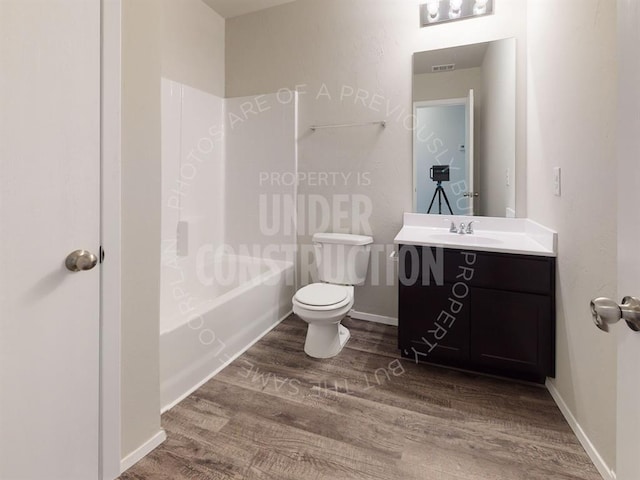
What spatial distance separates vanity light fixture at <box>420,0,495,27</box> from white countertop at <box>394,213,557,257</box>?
55.5 inches

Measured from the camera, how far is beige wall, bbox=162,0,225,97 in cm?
262

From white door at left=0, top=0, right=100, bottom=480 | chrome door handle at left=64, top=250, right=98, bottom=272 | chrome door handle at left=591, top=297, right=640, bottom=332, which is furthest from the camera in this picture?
chrome door handle at left=64, top=250, right=98, bottom=272

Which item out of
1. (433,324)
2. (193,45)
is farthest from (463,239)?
(193,45)

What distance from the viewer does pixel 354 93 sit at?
2.77m

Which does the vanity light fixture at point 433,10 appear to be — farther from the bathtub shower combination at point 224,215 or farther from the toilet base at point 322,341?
the toilet base at point 322,341

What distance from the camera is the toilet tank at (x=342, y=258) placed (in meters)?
2.66

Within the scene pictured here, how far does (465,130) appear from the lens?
2479mm

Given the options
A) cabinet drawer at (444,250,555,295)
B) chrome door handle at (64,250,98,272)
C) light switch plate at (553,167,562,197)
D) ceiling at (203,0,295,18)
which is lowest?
cabinet drawer at (444,250,555,295)

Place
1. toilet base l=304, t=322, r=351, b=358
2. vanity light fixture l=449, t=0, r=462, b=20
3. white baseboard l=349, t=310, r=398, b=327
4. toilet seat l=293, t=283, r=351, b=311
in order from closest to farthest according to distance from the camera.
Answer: toilet seat l=293, t=283, r=351, b=311, toilet base l=304, t=322, r=351, b=358, vanity light fixture l=449, t=0, r=462, b=20, white baseboard l=349, t=310, r=398, b=327

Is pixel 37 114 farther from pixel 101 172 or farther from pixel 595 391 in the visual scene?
pixel 595 391

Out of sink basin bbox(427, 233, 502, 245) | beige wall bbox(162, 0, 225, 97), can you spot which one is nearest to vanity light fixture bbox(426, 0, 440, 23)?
sink basin bbox(427, 233, 502, 245)

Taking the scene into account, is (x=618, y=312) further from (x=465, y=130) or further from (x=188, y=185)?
(x=188, y=185)

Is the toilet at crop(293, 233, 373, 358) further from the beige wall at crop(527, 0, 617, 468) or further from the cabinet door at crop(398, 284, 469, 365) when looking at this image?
the beige wall at crop(527, 0, 617, 468)

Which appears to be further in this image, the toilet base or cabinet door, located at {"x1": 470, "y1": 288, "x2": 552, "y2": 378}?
the toilet base
